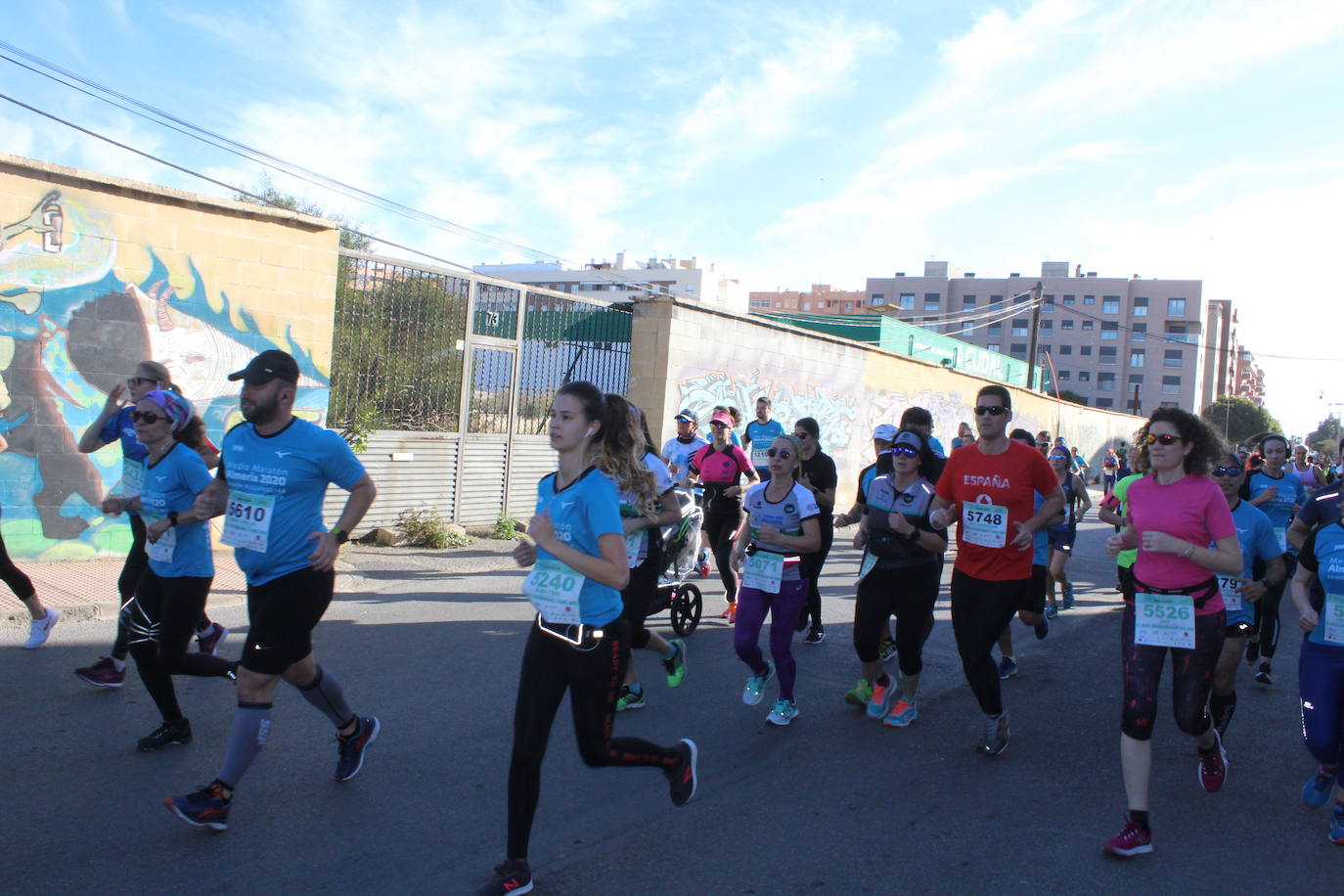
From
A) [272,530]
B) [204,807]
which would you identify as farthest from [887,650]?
[204,807]

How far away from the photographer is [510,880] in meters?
3.48

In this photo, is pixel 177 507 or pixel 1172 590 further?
pixel 177 507

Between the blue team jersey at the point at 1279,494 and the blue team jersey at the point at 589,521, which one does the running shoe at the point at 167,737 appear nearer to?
the blue team jersey at the point at 589,521

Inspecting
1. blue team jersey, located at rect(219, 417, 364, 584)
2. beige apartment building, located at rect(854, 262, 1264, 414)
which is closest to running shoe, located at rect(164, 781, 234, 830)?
blue team jersey, located at rect(219, 417, 364, 584)

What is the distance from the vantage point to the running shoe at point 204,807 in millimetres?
3840

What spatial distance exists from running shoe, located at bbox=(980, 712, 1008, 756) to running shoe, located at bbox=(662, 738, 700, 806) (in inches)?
81.7

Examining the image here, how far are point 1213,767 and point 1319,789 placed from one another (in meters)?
0.46

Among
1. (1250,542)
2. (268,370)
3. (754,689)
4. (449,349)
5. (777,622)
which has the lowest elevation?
(754,689)

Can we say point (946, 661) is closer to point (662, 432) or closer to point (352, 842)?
point (352, 842)

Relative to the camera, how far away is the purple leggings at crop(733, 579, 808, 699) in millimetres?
5715

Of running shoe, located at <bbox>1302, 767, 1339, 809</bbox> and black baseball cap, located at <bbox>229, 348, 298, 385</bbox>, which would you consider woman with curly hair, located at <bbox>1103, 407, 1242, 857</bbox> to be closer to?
running shoe, located at <bbox>1302, 767, 1339, 809</bbox>

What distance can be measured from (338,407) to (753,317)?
8.51 metres

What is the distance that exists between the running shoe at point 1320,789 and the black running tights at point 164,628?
17.3 feet

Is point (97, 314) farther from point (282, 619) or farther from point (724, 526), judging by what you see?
point (282, 619)
